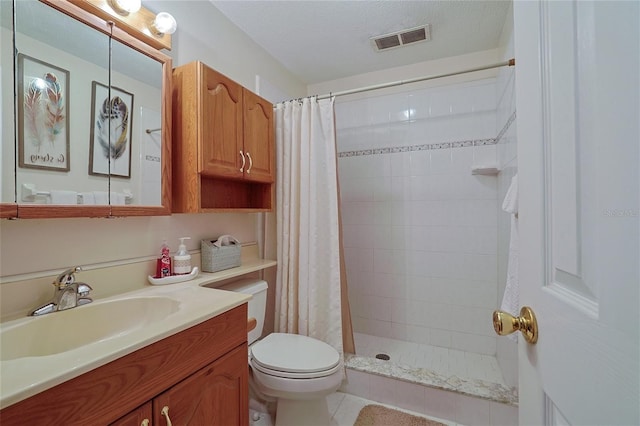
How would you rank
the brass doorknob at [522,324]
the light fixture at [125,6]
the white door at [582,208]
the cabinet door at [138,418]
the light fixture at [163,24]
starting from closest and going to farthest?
the white door at [582,208] → the brass doorknob at [522,324] → the cabinet door at [138,418] → the light fixture at [125,6] → the light fixture at [163,24]

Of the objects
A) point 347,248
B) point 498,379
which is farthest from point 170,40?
point 498,379

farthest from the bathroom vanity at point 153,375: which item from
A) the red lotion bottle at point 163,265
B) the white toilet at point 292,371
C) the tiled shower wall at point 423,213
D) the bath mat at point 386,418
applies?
the tiled shower wall at point 423,213

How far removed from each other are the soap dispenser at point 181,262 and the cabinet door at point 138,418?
0.66m

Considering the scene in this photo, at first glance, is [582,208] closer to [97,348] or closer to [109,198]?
[97,348]

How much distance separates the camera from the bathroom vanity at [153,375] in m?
0.58

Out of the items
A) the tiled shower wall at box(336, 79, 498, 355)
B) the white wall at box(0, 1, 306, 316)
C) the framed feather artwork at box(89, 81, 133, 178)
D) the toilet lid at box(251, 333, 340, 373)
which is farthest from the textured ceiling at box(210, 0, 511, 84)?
the toilet lid at box(251, 333, 340, 373)

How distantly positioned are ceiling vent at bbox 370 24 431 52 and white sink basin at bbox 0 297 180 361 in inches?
79.1

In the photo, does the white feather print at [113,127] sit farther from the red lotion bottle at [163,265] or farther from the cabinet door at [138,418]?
the cabinet door at [138,418]

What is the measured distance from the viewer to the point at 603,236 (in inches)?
13.8

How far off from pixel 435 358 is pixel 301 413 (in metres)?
1.09

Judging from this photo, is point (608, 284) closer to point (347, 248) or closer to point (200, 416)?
point (200, 416)

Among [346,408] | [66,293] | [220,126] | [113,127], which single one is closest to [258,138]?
[220,126]

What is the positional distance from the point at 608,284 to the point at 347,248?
2.23 meters

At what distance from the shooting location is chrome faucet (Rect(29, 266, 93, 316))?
0.92 m
